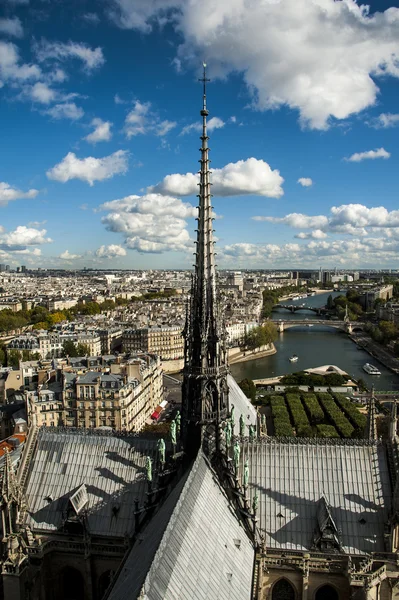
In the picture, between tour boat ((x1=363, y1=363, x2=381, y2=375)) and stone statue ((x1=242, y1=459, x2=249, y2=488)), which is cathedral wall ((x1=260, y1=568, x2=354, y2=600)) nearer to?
stone statue ((x1=242, y1=459, x2=249, y2=488))

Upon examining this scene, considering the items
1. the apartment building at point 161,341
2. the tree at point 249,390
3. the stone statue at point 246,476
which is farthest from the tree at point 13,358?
the stone statue at point 246,476

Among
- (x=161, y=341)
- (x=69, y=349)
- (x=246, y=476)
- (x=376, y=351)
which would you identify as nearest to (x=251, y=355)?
(x=161, y=341)

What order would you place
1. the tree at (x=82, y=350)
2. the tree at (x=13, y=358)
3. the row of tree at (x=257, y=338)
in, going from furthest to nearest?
the row of tree at (x=257, y=338)
the tree at (x=82, y=350)
the tree at (x=13, y=358)

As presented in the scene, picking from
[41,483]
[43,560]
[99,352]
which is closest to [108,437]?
[41,483]

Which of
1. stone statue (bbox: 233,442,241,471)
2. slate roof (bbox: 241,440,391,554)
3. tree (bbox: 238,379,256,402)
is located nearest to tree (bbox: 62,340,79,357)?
tree (bbox: 238,379,256,402)

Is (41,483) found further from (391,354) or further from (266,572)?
(391,354)

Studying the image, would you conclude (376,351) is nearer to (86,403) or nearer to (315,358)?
(315,358)

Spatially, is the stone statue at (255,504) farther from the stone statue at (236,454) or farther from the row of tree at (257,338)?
the row of tree at (257,338)
